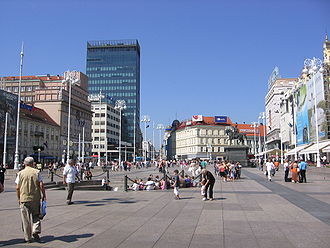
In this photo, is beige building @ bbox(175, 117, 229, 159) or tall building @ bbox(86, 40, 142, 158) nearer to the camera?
beige building @ bbox(175, 117, 229, 159)

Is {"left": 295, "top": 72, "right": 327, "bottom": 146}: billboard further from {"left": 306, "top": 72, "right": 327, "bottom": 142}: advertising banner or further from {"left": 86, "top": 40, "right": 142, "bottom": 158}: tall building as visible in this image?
{"left": 86, "top": 40, "right": 142, "bottom": 158}: tall building

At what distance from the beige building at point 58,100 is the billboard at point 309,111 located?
5201cm

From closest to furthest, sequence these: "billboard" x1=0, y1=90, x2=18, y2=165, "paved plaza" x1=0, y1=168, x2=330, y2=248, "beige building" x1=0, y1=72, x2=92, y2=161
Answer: "paved plaza" x1=0, y1=168, x2=330, y2=248, "billboard" x1=0, y1=90, x2=18, y2=165, "beige building" x1=0, y1=72, x2=92, y2=161

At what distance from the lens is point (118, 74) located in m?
146

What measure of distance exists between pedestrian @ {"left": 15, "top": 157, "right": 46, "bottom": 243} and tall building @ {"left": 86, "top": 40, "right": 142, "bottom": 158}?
5365 inches

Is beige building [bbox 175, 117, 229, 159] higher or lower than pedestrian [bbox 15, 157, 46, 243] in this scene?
higher

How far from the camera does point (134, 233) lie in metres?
7.64

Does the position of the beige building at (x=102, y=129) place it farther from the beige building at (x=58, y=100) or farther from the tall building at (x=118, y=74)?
the tall building at (x=118, y=74)

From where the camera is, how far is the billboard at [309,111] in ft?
190

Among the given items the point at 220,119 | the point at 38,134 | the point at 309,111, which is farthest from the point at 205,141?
the point at 38,134

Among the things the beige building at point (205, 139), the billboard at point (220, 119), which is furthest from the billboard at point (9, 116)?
the billboard at point (220, 119)

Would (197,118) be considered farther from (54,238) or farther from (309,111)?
(54,238)

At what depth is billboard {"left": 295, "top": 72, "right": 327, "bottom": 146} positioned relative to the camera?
190 feet

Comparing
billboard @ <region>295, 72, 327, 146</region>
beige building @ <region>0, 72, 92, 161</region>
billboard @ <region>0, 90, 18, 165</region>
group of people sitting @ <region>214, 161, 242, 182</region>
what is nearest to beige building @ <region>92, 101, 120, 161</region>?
beige building @ <region>0, 72, 92, 161</region>
